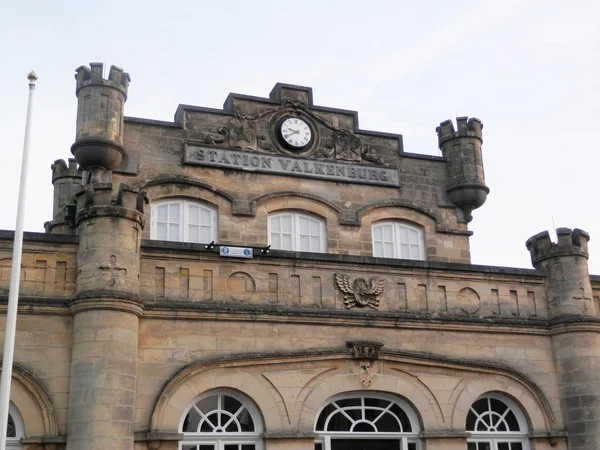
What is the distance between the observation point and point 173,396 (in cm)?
1603

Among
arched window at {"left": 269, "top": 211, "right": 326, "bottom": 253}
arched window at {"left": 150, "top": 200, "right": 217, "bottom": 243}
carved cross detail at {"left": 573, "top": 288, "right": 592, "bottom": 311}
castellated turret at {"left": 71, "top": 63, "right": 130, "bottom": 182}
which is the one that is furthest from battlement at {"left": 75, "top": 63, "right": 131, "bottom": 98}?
carved cross detail at {"left": 573, "top": 288, "right": 592, "bottom": 311}

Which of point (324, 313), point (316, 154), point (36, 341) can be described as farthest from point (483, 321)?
point (36, 341)

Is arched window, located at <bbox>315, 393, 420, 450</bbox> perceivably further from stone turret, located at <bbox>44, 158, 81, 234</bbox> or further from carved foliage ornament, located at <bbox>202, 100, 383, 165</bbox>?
stone turret, located at <bbox>44, 158, 81, 234</bbox>

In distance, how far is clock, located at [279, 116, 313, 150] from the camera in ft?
72.8

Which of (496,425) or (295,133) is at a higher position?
(295,133)

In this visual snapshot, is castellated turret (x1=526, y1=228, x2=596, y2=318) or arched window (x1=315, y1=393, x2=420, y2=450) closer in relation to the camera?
arched window (x1=315, y1=393, x2=420, y2=450)

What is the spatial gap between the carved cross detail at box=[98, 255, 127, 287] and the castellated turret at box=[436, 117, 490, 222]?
1108 centimetres

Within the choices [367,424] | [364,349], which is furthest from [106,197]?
[367,424]

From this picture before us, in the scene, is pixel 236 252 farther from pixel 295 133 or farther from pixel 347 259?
pixel 295 133

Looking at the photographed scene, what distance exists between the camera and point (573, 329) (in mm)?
19250

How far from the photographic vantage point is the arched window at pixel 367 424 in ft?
56.8

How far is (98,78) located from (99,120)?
3.89 feet

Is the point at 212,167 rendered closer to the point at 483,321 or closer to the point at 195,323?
the point at 195,323

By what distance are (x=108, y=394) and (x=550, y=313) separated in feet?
35.0
